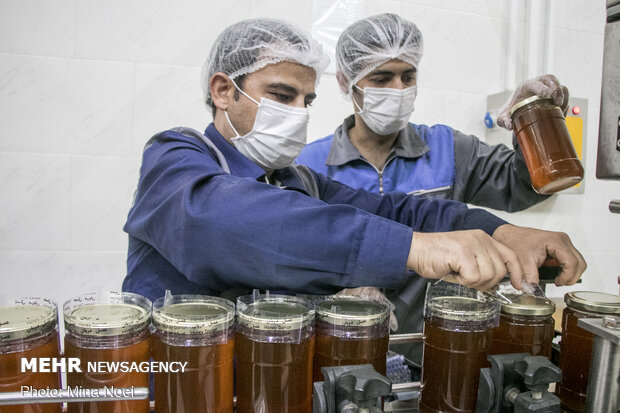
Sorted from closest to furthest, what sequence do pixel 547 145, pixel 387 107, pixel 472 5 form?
pixel 547 145, pixel 387 107, pixel 472 5

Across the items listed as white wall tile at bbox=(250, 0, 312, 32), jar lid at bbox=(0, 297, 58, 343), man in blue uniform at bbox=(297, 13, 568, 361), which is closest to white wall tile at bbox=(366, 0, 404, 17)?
white wall tile at bbox=(250, 0, 312, 32)

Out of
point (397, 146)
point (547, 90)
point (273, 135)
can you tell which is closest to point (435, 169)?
point (397, 146)

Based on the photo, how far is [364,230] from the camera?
0.73 meters

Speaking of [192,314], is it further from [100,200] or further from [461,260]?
[100,200]

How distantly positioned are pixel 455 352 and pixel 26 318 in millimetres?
655

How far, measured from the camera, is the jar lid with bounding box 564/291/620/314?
0.81m

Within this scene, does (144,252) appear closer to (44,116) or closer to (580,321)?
(580,321)

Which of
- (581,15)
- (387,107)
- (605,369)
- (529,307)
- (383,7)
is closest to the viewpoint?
(605,369)

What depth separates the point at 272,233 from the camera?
28.6 inches

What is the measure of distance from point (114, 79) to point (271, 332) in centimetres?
184

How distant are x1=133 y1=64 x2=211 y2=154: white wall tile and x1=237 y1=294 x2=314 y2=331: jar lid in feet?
5.35

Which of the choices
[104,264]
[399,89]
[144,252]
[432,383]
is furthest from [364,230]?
[104,264]

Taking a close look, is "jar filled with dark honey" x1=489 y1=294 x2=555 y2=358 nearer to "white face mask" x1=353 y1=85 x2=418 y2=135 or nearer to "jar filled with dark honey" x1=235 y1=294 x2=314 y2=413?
"jar filled with dark honey" x1=235 y1=294 x2=314 y2=413

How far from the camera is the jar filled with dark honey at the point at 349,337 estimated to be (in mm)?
709
